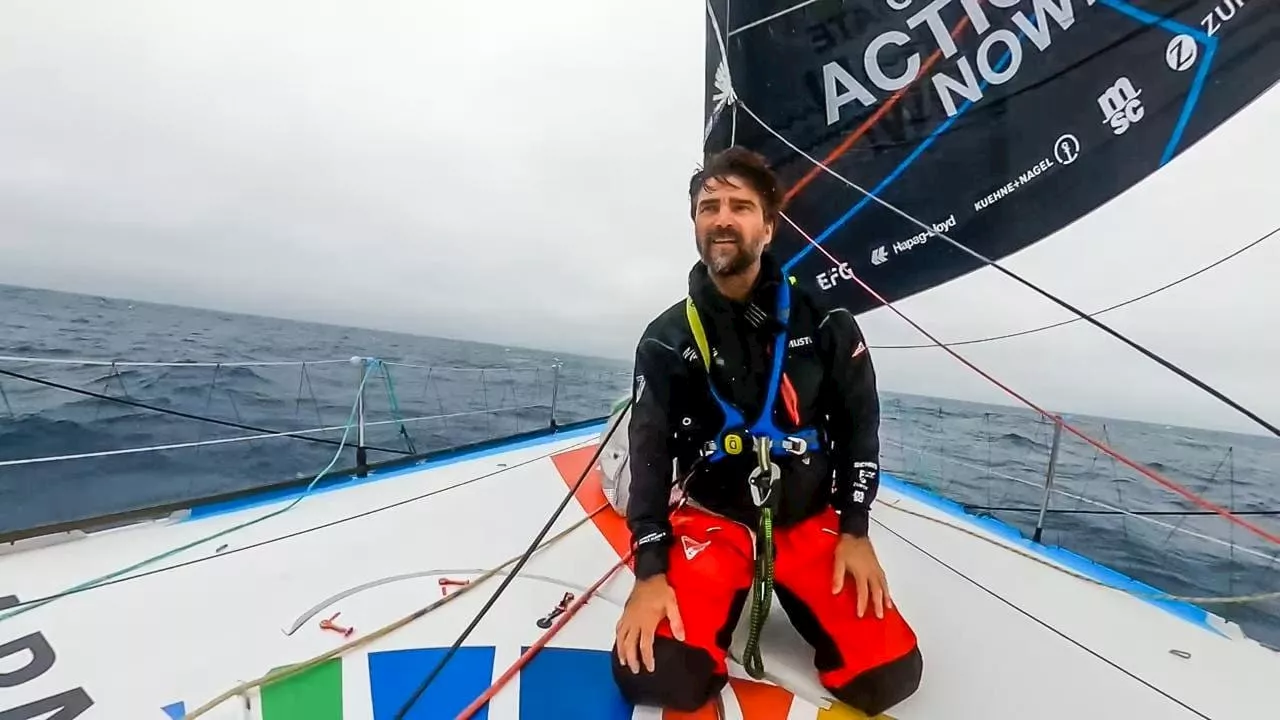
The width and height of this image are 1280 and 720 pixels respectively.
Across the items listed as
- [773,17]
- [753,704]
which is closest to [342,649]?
[753,704]

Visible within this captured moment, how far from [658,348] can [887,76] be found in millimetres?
1934

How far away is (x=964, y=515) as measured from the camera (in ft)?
10.9

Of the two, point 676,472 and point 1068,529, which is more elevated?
point 676,472

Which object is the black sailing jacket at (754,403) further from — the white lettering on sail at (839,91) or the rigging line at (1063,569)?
the white lettering on sail at (839,91)

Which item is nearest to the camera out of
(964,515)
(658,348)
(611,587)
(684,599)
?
(684,599)

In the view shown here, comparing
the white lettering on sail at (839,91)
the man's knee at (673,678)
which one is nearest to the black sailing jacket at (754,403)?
the man's knee at (673,678)

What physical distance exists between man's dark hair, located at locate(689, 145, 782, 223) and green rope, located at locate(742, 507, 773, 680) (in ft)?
2.87

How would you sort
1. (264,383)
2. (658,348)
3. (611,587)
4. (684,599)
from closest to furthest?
(684,599) < (658,348) < (611,587) < (264,383)

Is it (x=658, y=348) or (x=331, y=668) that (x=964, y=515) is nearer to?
(x=658, y=348)

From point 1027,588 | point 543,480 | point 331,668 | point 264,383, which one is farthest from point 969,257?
point 264,383

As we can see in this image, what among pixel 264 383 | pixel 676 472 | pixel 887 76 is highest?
pixel 887 76

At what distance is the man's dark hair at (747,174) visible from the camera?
5.57 feet

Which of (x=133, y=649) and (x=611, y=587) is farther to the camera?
(x=611, y=587)

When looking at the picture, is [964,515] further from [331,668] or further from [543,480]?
[331,668]
